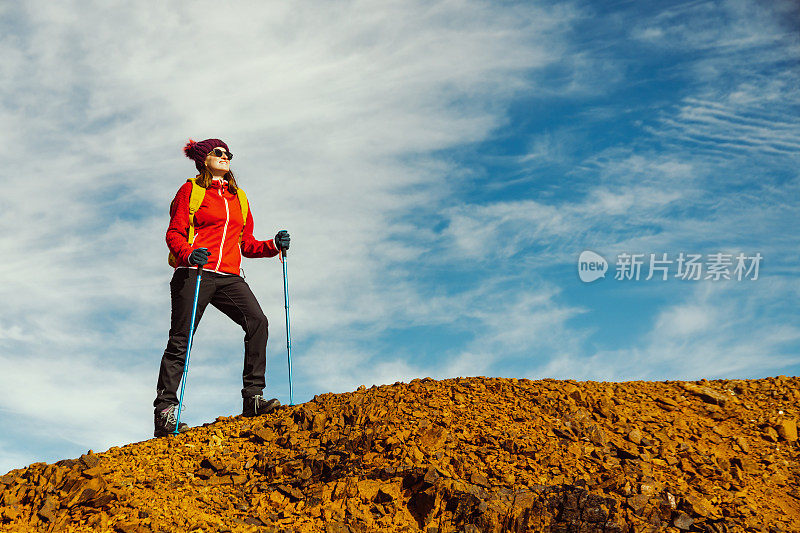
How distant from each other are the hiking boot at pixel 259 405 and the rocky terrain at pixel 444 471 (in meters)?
0.16

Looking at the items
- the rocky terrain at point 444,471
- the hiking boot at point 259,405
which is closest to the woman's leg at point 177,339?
the rocky terrain at point 444,471

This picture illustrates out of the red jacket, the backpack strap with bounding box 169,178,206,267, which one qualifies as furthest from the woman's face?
the backpack strap with bounding box 169,178,206,267

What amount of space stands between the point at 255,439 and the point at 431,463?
7.76 ft

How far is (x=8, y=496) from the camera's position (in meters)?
7.30

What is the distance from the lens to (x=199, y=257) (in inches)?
338

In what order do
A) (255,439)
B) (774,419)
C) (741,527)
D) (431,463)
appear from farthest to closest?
1. (774,419)
2. (255,439)
3. (431,463)
4. (741,527)

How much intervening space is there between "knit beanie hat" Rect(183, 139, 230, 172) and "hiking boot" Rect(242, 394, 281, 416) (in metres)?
3.42

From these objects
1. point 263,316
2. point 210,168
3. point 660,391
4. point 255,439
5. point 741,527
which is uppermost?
point 210,168

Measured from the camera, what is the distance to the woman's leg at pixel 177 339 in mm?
8742

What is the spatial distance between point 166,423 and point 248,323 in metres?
1.66

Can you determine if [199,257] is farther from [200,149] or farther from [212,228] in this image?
[200,149]

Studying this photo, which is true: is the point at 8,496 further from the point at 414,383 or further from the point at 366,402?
the point at 414,383

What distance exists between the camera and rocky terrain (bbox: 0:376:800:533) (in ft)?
21.6

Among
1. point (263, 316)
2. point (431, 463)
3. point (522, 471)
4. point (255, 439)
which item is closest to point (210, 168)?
point (263, 316)
